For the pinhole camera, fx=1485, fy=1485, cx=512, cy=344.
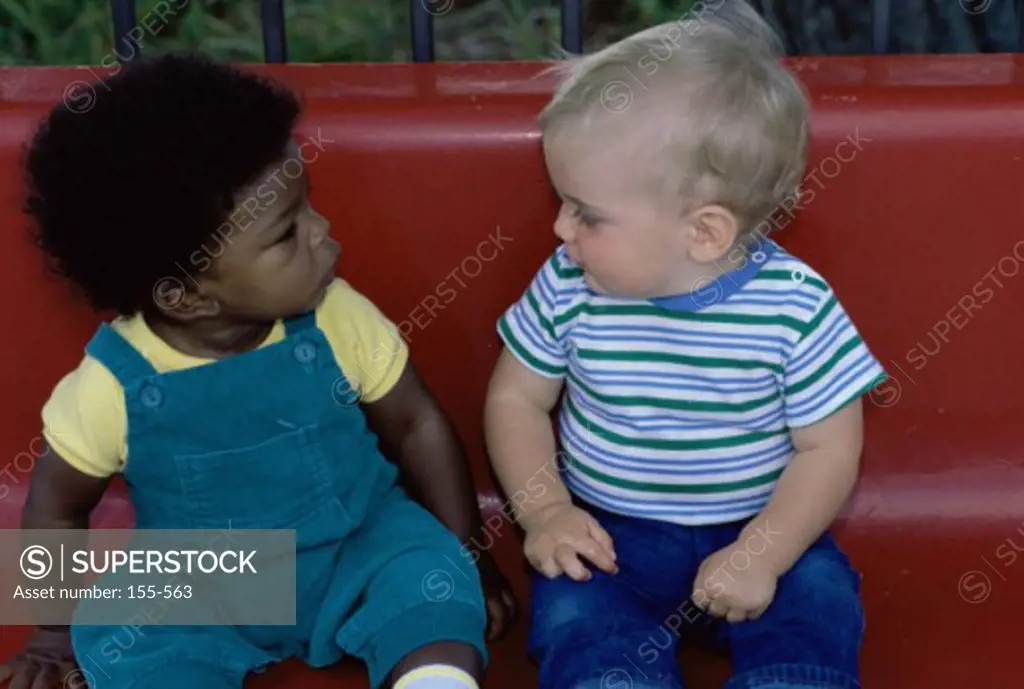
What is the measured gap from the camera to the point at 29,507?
1.29 meters

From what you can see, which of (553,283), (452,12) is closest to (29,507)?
(553,283)

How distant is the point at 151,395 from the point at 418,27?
0.62 m

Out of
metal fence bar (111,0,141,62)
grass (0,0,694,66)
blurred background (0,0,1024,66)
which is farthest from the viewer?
grass (0,0,694,66)

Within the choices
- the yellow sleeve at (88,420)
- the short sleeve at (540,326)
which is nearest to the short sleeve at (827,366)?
the short sleeve at (540,326)

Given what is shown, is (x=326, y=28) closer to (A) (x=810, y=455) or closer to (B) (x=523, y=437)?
(B) (x=523, y=437)

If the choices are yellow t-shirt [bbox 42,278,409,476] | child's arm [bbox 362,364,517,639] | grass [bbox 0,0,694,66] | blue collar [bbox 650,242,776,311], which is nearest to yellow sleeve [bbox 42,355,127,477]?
yellow t-shirt [bbox 42,278,409,476]

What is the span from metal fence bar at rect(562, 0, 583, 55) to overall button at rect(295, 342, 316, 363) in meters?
0.53

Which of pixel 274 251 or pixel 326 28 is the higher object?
pixel 274 251

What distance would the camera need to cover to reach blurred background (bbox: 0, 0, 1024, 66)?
254 centimetres

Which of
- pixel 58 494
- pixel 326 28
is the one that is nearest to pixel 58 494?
pixel 58 494

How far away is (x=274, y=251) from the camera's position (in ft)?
3.92

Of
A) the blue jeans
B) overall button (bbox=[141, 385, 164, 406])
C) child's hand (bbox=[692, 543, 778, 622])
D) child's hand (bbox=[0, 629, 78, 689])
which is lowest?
child's hand (bbox=[0, 629, 78, 689])

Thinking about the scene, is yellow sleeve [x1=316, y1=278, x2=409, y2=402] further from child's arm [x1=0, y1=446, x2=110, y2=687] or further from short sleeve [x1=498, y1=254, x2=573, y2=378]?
child's arm [x1=0, y1=446, x2=110, y2=687]

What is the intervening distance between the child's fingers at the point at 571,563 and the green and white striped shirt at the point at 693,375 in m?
0.09
